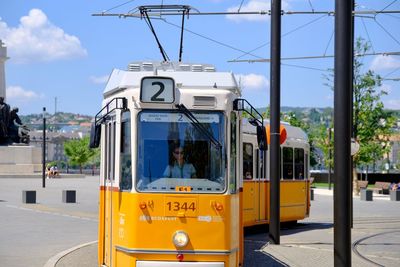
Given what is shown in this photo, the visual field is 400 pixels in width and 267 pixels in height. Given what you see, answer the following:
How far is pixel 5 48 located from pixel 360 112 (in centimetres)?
3533

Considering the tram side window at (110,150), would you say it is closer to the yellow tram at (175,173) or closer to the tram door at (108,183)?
the tram door at (108,183)

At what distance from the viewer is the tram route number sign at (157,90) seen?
11062 millimetres

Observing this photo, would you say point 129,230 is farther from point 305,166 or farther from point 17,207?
point 17,207

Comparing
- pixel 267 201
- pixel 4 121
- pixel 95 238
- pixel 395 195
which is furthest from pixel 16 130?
pixel 95 238

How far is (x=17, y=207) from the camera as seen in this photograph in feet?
106

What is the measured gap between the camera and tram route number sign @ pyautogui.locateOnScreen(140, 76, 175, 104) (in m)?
11.1

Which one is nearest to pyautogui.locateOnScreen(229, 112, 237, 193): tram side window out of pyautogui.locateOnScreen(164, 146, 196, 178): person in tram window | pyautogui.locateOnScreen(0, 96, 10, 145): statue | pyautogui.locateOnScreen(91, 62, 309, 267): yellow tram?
pyautogui.locateOnScreen(91, 62, 309, 267): yellow tram

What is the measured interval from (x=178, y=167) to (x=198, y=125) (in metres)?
0.60

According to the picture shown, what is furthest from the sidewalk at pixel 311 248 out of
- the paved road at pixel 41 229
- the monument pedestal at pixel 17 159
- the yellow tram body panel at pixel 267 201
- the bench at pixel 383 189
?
the monument pedestal at pixel 17 159

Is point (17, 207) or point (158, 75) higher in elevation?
point (158, 75)

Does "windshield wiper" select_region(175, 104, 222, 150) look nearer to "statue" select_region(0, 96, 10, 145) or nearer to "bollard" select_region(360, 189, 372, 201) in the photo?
"bollard" select_region(360, 189, 372, 201)

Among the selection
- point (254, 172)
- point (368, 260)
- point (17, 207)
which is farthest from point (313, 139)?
point (368, 260)

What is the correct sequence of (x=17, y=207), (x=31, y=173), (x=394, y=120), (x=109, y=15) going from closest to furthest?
1. (x=109, y=15)
2. (x=17, y=207)
3. (x=394, y=120)
4. (x=31, y=173)

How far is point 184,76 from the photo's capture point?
11.6 m
